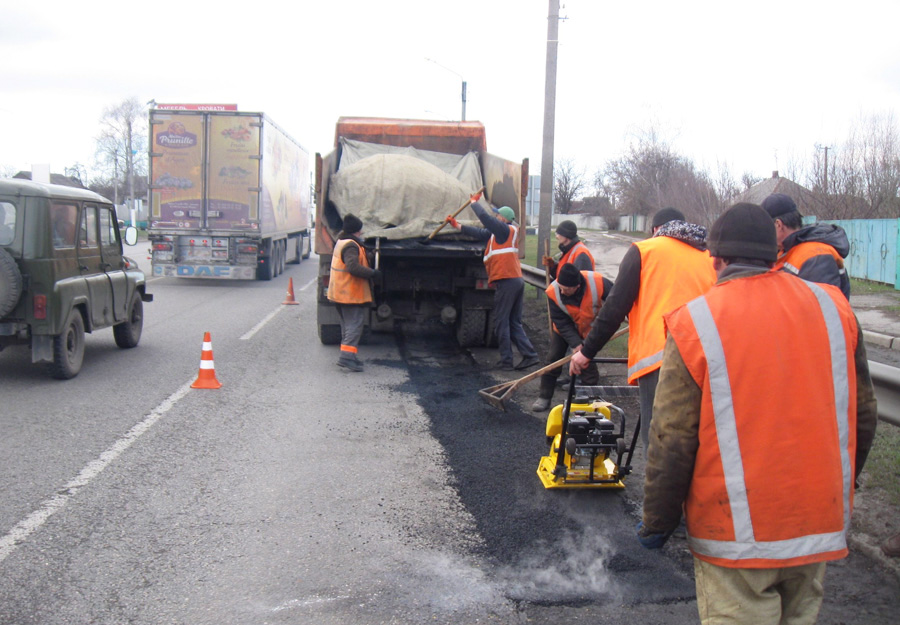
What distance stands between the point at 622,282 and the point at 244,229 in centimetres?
1526

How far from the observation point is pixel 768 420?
2225mm

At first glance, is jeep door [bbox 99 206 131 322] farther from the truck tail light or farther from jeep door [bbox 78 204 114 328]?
the truck tail light

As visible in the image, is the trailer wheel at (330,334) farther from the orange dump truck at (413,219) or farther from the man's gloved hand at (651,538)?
the man's gloved hand at (651,538)

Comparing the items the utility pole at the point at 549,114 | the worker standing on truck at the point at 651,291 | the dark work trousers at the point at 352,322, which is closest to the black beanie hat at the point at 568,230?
the dark work trousers at the point at 352,322

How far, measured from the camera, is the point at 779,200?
463cm

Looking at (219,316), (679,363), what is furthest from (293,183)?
(679,363)

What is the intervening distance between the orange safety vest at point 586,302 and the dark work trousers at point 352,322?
312 centimetres

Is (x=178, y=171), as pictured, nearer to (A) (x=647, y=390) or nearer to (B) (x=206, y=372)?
(B) (x=206, y=372)

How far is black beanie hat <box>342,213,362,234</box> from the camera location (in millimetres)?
8812

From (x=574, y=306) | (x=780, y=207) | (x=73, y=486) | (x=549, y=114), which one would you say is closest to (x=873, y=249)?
(x=549, y=114)

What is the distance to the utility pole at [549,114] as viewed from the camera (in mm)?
13594

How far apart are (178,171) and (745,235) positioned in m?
17.1

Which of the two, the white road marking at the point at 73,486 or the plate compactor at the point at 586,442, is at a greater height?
the plate compactor at the point at 586,442

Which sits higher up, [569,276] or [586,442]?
[569,276]
